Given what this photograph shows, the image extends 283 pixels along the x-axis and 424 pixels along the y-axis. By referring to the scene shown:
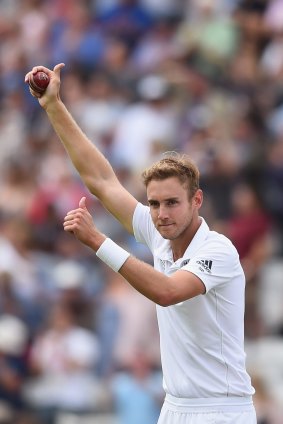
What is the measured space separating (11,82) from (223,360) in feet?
32.9

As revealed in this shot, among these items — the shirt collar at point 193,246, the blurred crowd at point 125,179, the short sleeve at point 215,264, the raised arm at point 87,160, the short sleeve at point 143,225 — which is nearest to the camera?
the short sleeve at point 215,264

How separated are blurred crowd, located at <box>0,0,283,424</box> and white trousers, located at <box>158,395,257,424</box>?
3.32 meters

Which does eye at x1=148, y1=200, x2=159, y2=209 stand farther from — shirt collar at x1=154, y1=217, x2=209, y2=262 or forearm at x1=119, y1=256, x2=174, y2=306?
forearm at x1=119, y1=256, x2=174, y2=306

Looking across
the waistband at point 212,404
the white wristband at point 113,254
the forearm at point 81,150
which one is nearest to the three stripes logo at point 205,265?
the white wristband at point 113,254

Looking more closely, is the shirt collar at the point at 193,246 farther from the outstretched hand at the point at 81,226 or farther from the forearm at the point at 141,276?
the outstretched hand at the point at 81,226

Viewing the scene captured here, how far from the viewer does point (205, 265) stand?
226 inches

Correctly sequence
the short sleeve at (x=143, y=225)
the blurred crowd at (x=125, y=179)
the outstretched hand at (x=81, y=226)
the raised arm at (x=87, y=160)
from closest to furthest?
1. the outstretched hand at (x=81, y=226)
2. the short sleeve at (x=143, y=225)
3. the raised arm at (x=87, y=160)
4. the blurred crowd at (x=125, y=179)

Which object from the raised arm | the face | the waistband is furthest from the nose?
the waistband

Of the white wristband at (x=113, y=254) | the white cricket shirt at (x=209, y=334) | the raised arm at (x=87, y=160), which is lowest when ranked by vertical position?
the white cricket shirt at (x=209, y=334)

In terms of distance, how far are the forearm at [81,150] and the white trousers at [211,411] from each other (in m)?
1.45

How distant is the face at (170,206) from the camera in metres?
5.77

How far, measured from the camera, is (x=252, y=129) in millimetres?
11383

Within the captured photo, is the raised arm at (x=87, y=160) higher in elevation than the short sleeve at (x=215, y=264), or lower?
higher

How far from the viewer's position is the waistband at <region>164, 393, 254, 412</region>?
5.93 m
